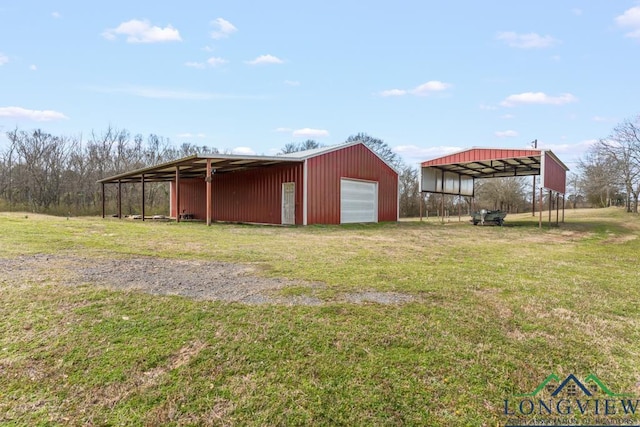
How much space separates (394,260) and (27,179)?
3012 cm

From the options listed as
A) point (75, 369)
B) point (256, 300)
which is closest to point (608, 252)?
point (256, 300)

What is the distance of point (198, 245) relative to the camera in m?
7.04

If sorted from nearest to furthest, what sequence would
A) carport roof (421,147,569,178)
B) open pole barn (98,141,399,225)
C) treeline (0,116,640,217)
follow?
open pole barn (98,141,399,225) < carport roof (421,147,569,178) < treeline (0,116,640,217)

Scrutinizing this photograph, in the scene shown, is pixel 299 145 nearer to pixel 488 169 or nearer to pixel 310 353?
pixel 488 169

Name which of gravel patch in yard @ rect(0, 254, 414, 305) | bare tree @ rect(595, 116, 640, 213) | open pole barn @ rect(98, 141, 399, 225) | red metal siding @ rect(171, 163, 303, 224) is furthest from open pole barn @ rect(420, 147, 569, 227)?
gravel patch in yard @ rect(0, 254, 414, 305)

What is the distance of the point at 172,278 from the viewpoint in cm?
412

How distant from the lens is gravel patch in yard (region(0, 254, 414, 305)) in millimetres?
3421

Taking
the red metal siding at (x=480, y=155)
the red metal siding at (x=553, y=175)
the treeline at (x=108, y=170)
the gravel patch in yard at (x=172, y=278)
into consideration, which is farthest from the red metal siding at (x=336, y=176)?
the gravel patch in yard at (x=172, y=278)

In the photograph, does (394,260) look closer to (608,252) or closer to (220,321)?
(220,321)

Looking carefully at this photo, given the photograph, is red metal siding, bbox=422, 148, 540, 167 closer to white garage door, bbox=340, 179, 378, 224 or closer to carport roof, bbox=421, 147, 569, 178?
carport roof, bbox=421, 147, 569, 178

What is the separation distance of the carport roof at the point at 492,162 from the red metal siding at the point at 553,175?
19 cm

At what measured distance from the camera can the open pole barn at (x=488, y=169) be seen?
13664mm

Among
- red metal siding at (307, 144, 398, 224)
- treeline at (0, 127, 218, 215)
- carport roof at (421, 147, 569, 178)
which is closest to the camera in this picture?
red metal siding at (307, 144, 398, 224)

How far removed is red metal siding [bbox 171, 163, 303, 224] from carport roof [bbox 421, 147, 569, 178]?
7.21m
